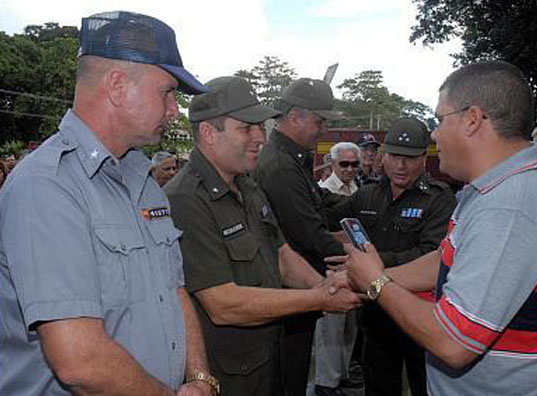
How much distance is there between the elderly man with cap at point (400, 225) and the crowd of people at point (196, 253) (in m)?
1.17

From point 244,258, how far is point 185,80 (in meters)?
1.12

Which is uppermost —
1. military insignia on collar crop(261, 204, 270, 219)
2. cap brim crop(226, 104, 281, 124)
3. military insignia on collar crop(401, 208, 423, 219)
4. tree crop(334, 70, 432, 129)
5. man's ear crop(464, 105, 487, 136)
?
man's ear crop(464, 105, 487, 136)

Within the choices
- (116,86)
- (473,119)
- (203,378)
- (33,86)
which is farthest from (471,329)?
(33,86)

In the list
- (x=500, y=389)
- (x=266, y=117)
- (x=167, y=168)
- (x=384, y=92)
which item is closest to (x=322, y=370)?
(x=266, y=117)

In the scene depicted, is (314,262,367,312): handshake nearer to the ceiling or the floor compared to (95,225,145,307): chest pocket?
nearer to the floor

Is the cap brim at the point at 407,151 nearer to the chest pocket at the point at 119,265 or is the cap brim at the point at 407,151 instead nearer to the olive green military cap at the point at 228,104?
the olive green military cap at the point at 228,104

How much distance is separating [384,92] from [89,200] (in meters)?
110

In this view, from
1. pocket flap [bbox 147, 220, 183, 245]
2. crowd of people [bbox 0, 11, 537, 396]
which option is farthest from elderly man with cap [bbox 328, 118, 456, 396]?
pocket flap [bbox 147, 220, 183, 245]

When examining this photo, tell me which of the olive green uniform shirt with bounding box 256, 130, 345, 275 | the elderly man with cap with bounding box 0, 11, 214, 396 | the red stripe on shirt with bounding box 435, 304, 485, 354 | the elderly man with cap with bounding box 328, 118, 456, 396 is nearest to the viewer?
the elderly man with cap with bounding box 0, 11, 214, 396

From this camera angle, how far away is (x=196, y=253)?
279cm

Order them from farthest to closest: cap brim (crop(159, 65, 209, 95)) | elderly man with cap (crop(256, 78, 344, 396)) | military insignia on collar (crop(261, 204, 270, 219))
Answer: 1. elderly man with cap (crop(256, 78, 344, 396))
2. military insignia on collar (crop(261, 204, 270, 219))
3. cap brim (crop(159, 65, 209, 95))

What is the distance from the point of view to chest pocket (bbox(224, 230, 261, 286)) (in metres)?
2.92

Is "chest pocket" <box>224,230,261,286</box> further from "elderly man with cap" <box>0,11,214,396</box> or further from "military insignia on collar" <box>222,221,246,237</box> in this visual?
"elderly man with cap" <box>0,11,214,396</box>

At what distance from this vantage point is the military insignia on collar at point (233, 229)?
2918 millimetres
